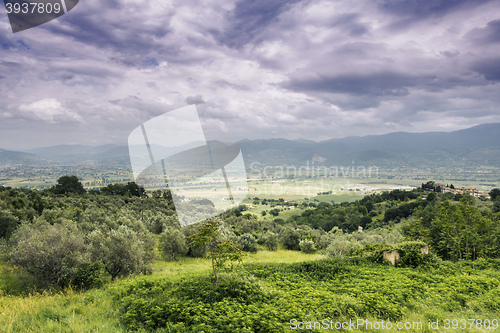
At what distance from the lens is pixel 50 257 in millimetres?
10203

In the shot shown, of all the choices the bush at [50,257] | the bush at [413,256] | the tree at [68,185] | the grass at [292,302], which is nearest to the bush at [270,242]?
the bush at [413,256]

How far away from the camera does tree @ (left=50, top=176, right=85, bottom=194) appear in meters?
48.2

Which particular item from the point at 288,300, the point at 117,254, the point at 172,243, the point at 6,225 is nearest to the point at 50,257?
the point at 117,254

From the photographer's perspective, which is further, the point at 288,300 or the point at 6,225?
the point at 6,225

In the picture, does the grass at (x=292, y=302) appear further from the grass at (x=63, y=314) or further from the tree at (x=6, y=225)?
the tree at (x=6, y=225)

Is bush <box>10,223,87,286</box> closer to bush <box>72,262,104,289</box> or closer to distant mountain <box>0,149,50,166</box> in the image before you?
bush <box>72,262,104,289</box>

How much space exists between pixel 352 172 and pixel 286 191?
102 m

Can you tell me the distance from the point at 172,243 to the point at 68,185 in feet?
136

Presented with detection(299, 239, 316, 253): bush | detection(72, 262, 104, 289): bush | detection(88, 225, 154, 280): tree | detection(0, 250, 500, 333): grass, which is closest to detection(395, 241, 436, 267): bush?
detection(0, 250, 500, 333): grass

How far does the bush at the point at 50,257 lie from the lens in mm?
9914

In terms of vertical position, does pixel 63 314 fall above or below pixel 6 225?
below

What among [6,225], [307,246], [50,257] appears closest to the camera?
[50,257]

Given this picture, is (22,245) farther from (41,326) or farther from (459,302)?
(459,302)

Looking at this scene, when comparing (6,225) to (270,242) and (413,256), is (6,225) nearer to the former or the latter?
(270,242)
